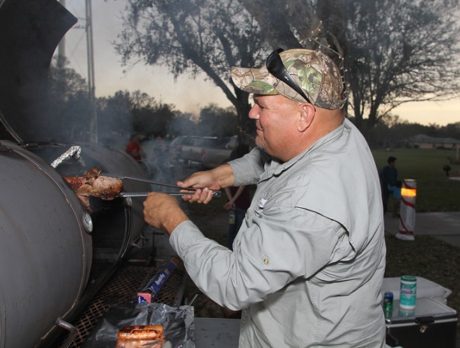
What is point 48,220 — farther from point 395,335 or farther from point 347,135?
point 395,335

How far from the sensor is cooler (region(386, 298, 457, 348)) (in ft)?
10.6

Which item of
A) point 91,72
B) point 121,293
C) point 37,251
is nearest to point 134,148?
point 91,72

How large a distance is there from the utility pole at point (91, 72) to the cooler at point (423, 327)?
14.3ft

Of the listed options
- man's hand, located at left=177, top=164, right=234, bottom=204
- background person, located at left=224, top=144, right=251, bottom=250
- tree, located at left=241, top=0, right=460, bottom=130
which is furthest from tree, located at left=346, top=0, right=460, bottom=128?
man's hand, located at left=177, top=164, right=234, bottom=204

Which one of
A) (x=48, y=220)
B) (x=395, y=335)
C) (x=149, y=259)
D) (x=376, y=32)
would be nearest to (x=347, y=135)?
(x=48, y=220)

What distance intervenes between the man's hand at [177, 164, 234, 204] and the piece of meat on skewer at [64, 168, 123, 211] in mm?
457

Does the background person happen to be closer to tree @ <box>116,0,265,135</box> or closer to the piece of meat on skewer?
tree @ <box>116,0,265,135</box>

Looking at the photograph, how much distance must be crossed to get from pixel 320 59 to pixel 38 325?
1577 millimetres

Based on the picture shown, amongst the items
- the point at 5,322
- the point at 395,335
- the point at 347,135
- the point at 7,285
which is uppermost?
the point at 347,135

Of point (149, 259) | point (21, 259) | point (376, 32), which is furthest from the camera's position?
point (376, 32)

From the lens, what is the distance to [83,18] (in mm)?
5984

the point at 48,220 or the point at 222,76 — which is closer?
the point at 48,220

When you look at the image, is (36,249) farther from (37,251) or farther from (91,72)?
(91,72)

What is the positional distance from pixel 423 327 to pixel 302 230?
2359 mm
